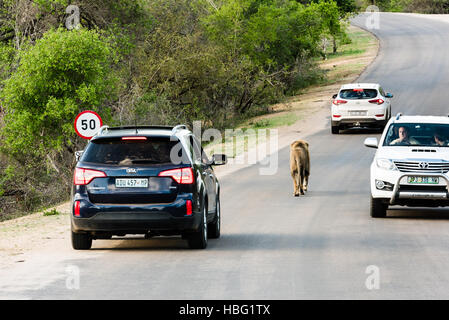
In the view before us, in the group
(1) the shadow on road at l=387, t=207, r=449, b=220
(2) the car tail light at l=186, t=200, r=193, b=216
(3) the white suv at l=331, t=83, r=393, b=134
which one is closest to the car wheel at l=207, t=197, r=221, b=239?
(2) the car tail light at l=186, t=200, r=193, b=216

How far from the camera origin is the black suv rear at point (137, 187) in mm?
11930

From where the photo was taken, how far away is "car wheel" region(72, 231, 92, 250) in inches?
497

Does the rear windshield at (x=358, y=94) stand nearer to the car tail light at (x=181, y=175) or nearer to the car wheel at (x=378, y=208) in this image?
the car wheel at (x=378, y=208)

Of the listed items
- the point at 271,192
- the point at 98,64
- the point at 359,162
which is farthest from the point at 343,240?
the point at 98,64

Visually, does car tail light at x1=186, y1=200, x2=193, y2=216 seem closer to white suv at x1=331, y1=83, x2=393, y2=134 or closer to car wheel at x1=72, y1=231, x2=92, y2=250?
car wheel at x1=72, y1=231, x2=92, y2=250

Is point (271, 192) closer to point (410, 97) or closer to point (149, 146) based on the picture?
point (149, 146)

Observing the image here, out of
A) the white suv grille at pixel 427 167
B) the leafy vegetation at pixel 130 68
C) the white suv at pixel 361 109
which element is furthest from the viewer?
the white suv at pixel 361 109

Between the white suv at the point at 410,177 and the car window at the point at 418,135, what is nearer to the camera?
the white suv at the point at 410,177

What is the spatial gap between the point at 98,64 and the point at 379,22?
61.6 m

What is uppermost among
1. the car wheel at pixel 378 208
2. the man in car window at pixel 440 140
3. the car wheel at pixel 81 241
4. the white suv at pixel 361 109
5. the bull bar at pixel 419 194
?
the man in car window at pixel 440 140

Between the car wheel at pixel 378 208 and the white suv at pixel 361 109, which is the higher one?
the car wheel at pixel 378 208

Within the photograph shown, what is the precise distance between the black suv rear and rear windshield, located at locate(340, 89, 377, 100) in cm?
2317

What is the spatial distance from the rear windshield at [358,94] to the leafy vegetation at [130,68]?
7.13 metres

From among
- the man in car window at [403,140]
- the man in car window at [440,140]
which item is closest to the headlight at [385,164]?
the man in car window at [403,140]
